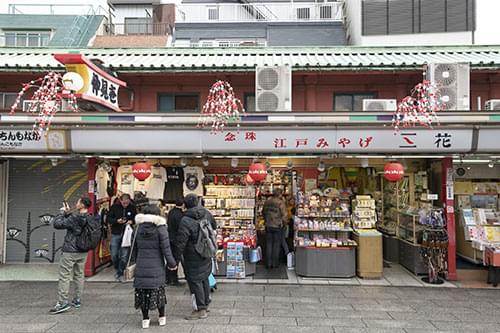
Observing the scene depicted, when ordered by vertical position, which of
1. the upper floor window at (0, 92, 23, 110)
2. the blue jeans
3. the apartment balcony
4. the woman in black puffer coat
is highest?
the apartment balcony

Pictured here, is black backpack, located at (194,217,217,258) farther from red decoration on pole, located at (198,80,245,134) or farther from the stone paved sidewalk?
red decoration on pole, located at (198,80,245,134)

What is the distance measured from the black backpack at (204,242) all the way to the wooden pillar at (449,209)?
Answer: 6242 millimetres

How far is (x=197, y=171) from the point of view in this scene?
1001cm

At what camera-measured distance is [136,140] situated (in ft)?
27.3

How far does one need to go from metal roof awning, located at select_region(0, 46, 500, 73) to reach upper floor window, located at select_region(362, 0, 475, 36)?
5045mm

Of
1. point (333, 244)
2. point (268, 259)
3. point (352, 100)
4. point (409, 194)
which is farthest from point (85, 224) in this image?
point (409, 194)

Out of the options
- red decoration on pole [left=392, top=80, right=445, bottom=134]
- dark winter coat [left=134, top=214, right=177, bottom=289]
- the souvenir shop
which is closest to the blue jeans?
the souvenir shop

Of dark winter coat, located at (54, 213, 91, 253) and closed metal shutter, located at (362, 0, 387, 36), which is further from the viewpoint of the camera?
closed metal shutter, located at (362, 0, 387, 36)

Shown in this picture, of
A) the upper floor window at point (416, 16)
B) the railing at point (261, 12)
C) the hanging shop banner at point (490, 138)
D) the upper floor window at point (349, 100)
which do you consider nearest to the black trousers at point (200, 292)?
the upper floor window at point (349, 100)

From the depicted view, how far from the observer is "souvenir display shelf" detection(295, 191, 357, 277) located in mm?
8883

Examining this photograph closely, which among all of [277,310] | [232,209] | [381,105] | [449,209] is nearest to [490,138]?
[449,209]

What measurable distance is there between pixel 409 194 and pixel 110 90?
9054 millimetres

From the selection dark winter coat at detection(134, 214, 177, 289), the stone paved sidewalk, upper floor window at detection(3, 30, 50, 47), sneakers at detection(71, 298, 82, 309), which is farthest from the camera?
upper floor window at detection(3, 30, 50, 47)

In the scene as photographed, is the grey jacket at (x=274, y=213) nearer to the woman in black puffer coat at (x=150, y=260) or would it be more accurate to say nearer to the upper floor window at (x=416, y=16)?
the woman in black puffer coat at (x=150, y=260)
